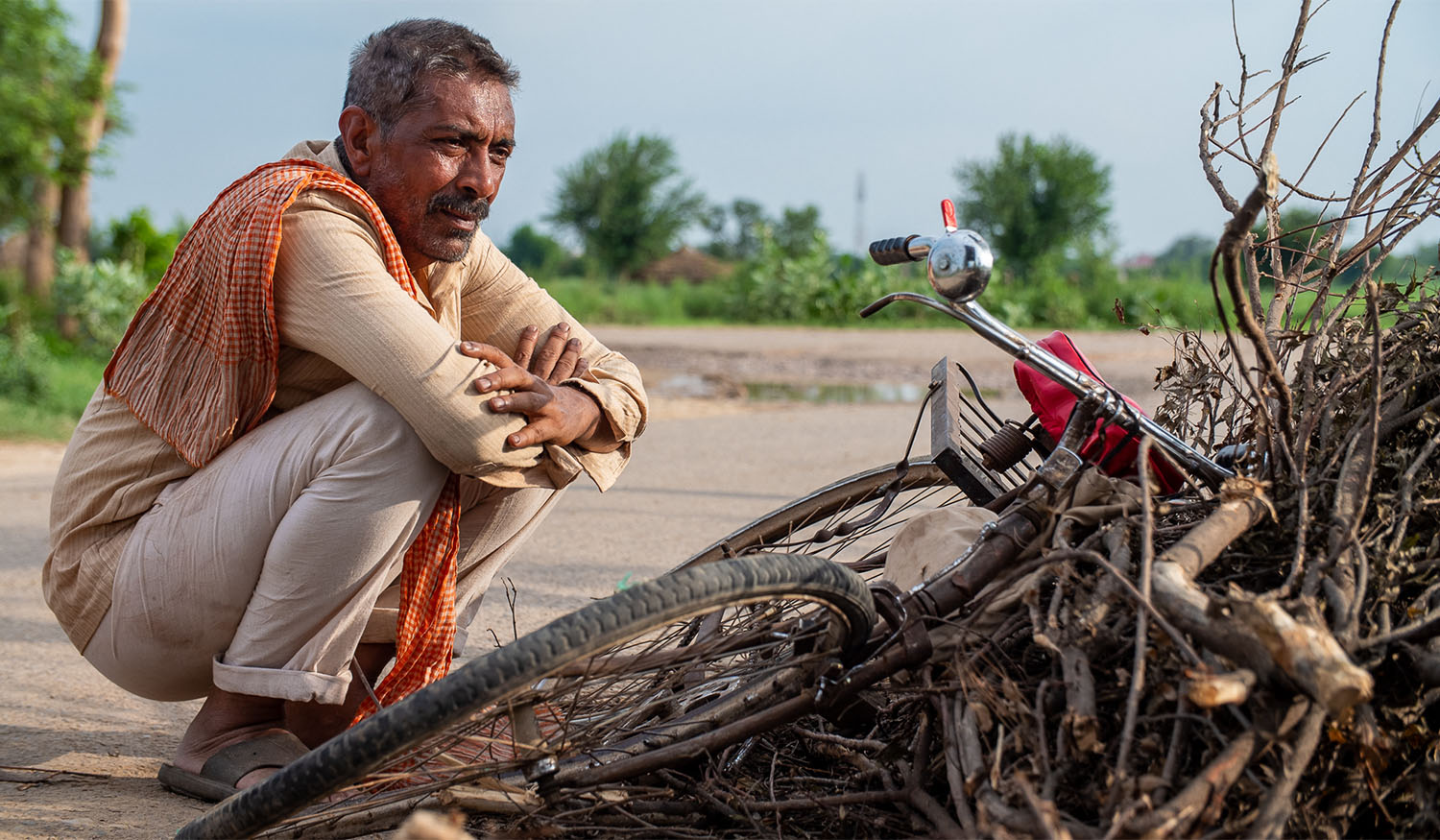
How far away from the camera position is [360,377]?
2.04 metres

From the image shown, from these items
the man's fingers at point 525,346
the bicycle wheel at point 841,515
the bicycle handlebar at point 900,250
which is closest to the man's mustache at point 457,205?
the man's fingers at point 525,346

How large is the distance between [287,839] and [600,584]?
2.17 m

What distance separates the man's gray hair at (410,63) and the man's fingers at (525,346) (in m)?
0.51

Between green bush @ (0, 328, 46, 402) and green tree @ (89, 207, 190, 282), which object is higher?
green tree @ (89, 207, 190, 282)

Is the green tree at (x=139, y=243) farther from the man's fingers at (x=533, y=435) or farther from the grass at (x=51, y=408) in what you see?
the man's fingers at (x=533, y=435)

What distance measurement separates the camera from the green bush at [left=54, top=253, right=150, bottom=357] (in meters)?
13.0

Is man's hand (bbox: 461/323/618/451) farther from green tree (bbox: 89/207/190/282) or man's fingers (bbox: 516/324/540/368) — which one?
green tree (bbox: 89/207/190/282)

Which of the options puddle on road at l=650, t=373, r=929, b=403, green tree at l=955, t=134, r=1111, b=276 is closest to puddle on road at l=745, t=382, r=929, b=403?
puddle on road at l=650, t=373, r=929, b=403

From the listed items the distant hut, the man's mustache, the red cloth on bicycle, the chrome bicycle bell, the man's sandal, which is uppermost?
the distant hut

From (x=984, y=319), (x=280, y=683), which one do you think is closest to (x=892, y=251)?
(x=984, y=319)

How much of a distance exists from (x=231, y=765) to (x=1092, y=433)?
1.69 meters

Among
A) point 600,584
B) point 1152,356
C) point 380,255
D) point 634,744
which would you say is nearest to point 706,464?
point 600,584

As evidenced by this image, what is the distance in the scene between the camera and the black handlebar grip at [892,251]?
1.69 metres

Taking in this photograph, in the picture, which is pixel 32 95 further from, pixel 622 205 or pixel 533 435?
pixel 622 205
